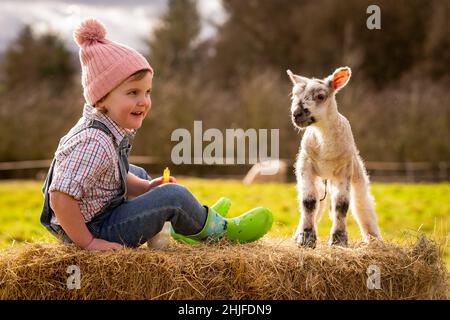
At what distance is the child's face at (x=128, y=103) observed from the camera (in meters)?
3.53

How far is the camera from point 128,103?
3527 millimetres

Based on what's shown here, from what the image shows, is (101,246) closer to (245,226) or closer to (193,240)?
(193,240)

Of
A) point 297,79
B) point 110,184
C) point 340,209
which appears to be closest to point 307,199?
point 340,209

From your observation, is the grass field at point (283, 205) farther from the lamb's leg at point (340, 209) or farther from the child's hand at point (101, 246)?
the child's hand at point (101, 246)

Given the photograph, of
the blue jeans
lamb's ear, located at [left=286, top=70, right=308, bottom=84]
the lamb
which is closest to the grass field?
the lamb

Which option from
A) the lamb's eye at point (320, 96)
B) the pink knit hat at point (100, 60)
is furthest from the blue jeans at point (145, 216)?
the lamb's eye at point (320, 96)

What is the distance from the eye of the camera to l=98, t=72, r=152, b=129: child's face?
353 centimetres

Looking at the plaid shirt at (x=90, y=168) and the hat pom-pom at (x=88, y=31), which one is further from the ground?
the hat pom-pom at (x=88, y=31)

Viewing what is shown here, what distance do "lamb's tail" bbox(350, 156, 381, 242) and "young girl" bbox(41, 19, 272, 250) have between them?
644mm

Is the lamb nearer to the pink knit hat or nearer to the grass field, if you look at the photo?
the pink knit hat

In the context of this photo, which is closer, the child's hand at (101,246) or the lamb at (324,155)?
the child's hand at (101,246)

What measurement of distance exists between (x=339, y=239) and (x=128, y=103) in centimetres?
143

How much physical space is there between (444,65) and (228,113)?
8.38 metres

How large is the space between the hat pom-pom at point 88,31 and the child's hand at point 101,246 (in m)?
1.14
